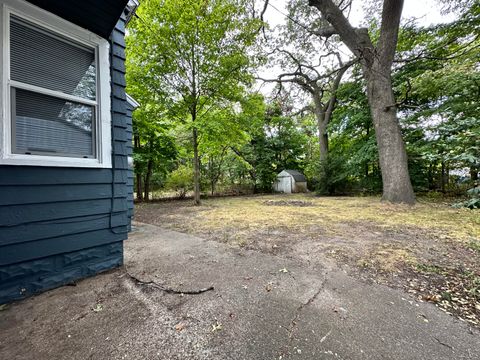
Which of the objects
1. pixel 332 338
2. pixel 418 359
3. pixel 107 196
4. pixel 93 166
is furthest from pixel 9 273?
pixel 418 359

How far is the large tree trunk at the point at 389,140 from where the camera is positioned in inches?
248

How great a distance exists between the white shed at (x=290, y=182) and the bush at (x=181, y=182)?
7936 millimetres

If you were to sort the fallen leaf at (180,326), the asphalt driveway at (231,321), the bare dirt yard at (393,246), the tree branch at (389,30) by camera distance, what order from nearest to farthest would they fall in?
the asphalt driveway at (231,321)
the fallen leaf at (180,326)
the bare dirt yard at (393,246)
the tree branch at (389,30)

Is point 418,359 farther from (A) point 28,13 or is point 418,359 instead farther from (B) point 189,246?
(A) point 28,13

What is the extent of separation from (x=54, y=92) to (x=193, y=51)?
621 centimetres

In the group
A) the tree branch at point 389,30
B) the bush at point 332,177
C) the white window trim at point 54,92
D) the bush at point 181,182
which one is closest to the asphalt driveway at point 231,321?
the white window trim at point 54,92

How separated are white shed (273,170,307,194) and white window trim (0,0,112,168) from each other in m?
14.2

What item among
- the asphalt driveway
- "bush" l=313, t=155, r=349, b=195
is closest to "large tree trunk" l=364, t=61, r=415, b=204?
"bush" l=313, t=155, r=349, b=195

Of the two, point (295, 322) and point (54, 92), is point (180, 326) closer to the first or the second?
point (295, 322)

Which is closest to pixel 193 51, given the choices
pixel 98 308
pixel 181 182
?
pixel 181 182

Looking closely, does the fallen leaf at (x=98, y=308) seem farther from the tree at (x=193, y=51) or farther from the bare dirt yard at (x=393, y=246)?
the tree at (x=193, y=51)

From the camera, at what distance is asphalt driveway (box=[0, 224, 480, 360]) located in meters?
→ 1.07

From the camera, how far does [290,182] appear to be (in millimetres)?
15312

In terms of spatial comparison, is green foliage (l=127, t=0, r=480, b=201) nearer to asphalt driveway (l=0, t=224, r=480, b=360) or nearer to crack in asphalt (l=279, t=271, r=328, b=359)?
asphalt driveway (l=0, t=224, r=480, b=360)
